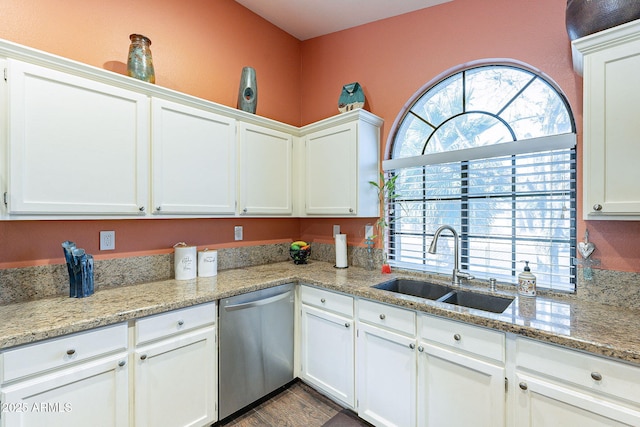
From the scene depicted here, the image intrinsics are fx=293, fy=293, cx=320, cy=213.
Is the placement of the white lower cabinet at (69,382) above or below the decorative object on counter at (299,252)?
below

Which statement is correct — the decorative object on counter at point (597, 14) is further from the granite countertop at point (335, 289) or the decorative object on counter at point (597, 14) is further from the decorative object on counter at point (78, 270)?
the decorative object on counter at point (78, 270)

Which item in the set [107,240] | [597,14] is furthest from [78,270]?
[597,14]

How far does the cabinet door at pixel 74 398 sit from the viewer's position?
3.99 ft

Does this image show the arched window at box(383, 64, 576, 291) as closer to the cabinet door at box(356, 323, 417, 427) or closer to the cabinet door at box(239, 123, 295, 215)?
the cabinet door at box(356, 323, 417, 427)

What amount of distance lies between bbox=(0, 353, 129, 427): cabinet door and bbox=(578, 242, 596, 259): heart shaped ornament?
2.53 metres

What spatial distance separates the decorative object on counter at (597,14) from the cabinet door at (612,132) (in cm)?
12

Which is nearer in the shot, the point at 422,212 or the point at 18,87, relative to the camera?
the point at 18,87

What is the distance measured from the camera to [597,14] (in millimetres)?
1382

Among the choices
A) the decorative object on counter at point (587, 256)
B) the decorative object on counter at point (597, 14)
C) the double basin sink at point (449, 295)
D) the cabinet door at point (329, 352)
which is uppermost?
the decorative object on counter at point (597, 14)

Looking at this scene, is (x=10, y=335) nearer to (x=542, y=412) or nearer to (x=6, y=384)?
(x=6, y=384)

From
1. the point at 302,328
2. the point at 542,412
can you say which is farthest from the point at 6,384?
the point at 542,412

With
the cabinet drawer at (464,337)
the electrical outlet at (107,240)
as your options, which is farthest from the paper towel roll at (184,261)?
the cabinet drawer at (464,337)

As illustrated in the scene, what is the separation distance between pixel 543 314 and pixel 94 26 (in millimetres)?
3083

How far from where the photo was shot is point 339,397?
6.73ft
